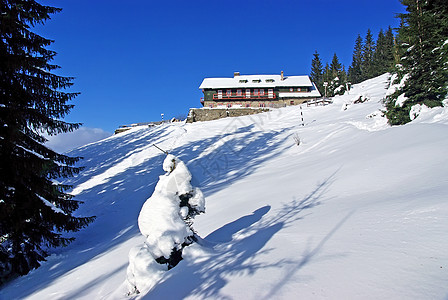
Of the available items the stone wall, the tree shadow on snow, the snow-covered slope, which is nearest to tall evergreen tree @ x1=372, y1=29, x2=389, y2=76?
the stone wall

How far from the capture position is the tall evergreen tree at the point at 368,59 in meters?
65.4

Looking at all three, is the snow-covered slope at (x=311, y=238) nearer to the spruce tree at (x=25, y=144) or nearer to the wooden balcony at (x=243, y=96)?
the spruce tree at (x=25, y=144)

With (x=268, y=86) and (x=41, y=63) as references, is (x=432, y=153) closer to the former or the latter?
(x=41, y=63)

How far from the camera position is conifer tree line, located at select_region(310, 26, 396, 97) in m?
55.4

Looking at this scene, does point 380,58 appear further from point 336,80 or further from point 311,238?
point 311,238

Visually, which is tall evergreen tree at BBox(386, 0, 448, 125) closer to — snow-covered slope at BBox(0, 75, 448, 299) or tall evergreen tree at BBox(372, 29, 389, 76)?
snow-covered slope at BBox(0, 75, 448, 299)

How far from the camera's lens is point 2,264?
7.34m

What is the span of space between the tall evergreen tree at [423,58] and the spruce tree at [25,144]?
→ 16.3 metres

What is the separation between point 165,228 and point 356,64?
305ft

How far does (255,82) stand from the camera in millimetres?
51219

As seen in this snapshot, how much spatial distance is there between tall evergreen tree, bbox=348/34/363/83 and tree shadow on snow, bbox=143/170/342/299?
79.4 metres

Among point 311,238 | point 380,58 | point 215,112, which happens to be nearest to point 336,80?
point 380,58

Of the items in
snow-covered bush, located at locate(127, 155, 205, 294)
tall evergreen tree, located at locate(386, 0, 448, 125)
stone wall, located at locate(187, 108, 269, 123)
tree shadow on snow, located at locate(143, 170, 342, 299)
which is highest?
stone wall, located at locate(187, 108, 269, 123)

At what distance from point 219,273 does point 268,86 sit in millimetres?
48828
